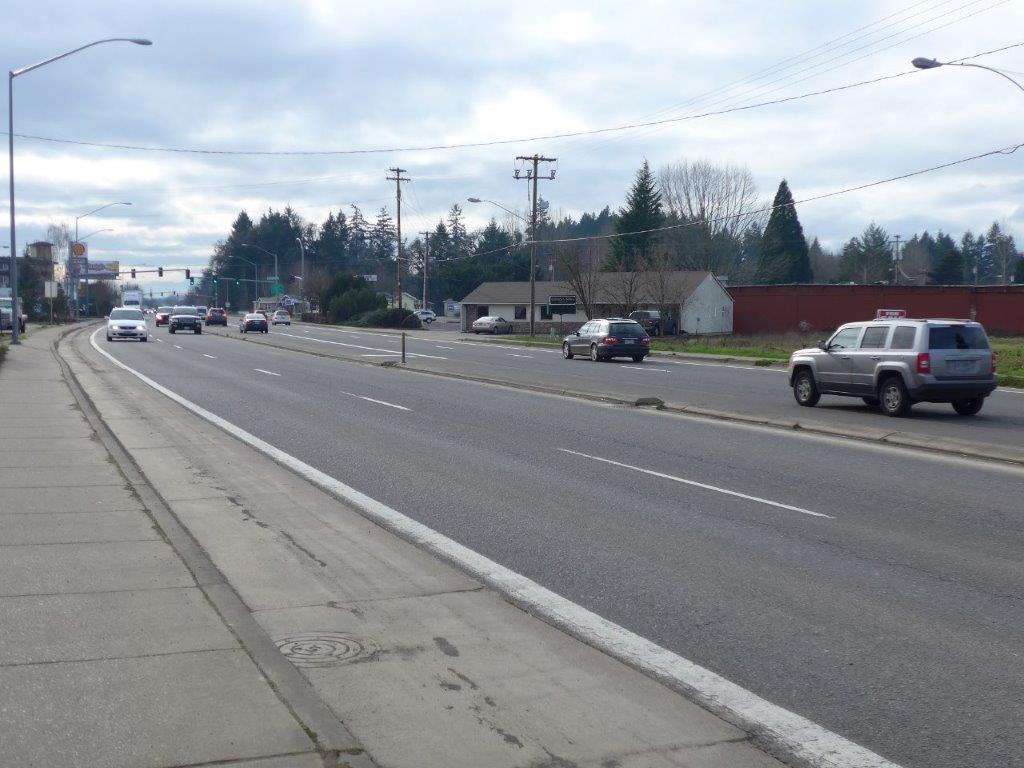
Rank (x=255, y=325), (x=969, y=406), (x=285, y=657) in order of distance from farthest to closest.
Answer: (x=255, y=325)
(x=969, y=406)
(x=285, y=657)

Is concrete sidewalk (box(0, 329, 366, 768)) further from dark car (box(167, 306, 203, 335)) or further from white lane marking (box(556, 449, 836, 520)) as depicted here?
dark car (box(167, 306, 203, 335))

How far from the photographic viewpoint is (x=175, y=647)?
5.93 meters

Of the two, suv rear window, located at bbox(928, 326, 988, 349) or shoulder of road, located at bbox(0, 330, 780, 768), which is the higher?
suv rear window, located at bbox(928, 326, 988, 349)

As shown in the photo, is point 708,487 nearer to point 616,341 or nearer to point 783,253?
point 616,341

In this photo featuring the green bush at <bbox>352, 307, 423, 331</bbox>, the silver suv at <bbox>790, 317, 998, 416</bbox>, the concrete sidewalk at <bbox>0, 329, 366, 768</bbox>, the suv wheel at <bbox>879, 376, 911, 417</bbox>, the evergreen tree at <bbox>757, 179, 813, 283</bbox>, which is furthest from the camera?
the evergreen tree at <bbox>757, 179, 813, 283</bbox>

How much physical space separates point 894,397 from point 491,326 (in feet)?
195

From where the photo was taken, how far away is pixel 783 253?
367 ft

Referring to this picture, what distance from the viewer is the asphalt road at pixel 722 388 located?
1822 centimetres

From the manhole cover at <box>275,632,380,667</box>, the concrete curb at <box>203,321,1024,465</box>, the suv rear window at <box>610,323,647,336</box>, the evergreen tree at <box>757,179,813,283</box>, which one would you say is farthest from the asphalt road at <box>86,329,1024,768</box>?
the evergreen tree at <box>757,179,813,283</box>

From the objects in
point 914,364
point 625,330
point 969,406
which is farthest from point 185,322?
point 969,406

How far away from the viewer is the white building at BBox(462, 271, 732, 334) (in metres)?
70.5

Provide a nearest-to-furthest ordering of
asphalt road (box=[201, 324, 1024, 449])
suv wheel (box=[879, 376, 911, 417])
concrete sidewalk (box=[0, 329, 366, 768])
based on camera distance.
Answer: concrete sidewalk (box=[0, 329, 366, 768]) < asphalt road (box=[201, 324, 1024, 449]) < suv wheel (box=[879, 376, 911, 417])

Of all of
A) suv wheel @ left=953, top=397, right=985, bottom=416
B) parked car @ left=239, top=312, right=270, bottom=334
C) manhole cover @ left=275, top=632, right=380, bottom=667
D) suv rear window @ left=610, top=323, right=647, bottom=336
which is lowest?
manhole cover @ left=275, top=632, right=380, bottom=667

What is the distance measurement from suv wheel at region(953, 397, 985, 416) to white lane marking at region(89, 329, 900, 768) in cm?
1348
